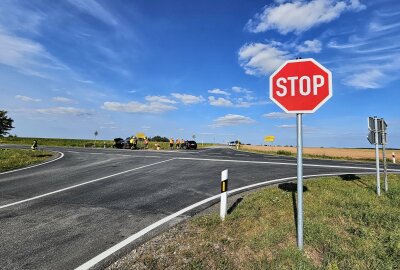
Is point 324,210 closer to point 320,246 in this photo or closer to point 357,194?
point 320,246

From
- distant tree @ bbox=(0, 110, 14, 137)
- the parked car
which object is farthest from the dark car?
distant tree @ bbox=(0, 110, 14, 137)

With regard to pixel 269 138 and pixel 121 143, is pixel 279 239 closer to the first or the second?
pixel 121 143

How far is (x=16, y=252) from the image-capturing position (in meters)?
4.28

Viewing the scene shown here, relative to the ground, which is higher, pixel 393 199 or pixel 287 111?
pixel 287 111

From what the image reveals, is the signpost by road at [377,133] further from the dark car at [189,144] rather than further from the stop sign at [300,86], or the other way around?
the dark car at [189,144]

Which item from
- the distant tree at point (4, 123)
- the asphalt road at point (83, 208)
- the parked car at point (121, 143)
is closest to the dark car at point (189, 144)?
the parked car at point (121, 143)

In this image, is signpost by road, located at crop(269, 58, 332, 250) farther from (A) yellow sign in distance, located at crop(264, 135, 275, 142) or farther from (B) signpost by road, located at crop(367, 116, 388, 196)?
(A) yellow sign in distance, located at crop(264, 135, 275, 142)

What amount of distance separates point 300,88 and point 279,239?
2511mm

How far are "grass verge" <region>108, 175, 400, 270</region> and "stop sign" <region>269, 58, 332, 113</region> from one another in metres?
2.22

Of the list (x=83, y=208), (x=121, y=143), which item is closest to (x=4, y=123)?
(x=121, y=143)

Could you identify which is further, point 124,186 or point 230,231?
point 124,186

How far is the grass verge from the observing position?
4.22 m

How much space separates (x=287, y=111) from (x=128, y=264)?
3.17 metres

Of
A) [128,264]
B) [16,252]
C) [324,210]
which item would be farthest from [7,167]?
[324,210]
